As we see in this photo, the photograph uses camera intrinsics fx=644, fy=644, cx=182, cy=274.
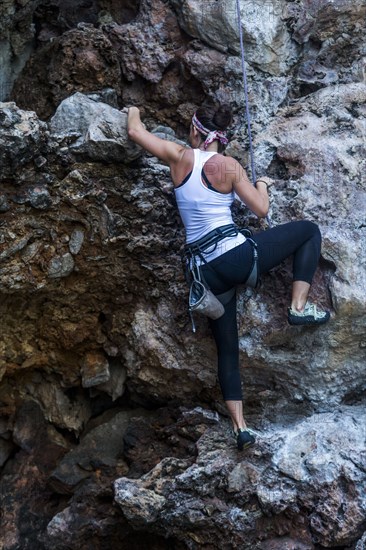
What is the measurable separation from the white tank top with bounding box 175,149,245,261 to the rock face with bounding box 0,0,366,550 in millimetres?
366

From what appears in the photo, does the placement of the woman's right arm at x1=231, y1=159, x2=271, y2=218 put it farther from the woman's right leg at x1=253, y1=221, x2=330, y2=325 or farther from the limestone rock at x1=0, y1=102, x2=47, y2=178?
the limestone rock at x1=0, y1=102, x2=47, y2=178

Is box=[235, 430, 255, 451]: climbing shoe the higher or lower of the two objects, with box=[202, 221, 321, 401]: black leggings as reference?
lower

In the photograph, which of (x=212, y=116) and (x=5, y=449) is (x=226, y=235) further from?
(x=5, y=449)

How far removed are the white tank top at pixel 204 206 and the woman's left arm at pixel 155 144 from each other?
0.41ft

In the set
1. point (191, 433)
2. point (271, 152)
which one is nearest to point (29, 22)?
point (271, 152)

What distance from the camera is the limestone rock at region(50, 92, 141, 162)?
4.14 m

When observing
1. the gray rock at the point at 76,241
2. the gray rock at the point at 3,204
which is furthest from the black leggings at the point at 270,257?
the gray rock at the point at 3,204

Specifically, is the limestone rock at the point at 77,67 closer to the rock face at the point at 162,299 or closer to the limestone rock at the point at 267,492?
the rock face at the point at 162,299

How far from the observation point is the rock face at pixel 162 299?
3.86 m

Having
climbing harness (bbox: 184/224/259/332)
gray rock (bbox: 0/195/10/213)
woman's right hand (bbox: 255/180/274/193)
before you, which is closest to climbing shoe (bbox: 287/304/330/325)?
climbing harness (bbox: 184/224/259/332)

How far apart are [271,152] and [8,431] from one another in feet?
9.23

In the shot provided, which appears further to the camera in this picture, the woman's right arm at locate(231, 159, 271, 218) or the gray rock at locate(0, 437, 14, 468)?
the gray rock at locate(0, 437, 14, 468)

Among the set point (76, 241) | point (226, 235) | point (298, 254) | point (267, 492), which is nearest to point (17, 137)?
point (76, 241)

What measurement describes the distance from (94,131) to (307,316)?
1780 millimetres
